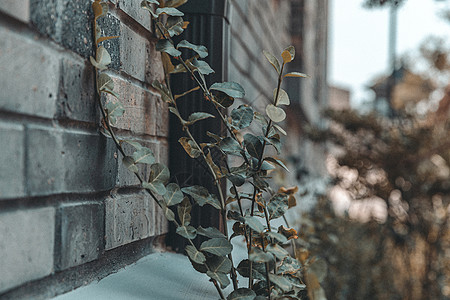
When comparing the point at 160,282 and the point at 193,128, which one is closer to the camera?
the point at 160,282

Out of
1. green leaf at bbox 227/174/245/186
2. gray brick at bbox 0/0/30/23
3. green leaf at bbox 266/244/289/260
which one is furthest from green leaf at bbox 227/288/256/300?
gray brick at bbox 0/0/30/23

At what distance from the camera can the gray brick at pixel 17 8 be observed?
681mm

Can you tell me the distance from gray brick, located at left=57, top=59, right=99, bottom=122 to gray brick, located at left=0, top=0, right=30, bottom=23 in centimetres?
14

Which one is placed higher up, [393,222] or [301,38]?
[301,38]

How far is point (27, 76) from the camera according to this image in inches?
29.5

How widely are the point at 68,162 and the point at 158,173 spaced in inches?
8.5

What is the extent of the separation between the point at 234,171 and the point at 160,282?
1.05 ft

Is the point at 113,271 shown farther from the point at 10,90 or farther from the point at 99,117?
the point at 10,90

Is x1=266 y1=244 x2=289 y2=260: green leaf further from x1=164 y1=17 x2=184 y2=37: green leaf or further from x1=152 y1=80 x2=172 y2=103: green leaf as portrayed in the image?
x1=164 y1=17 x2=184 y2=37: green leaf

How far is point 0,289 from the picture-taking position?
69 cm

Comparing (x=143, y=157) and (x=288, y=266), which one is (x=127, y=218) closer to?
(x=143, y=157)

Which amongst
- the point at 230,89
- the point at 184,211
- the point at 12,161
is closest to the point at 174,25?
the point at 230,89

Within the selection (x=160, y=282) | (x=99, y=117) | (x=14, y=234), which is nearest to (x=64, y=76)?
(x=99, y=117)

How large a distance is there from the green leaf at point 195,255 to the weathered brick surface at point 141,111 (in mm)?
321
